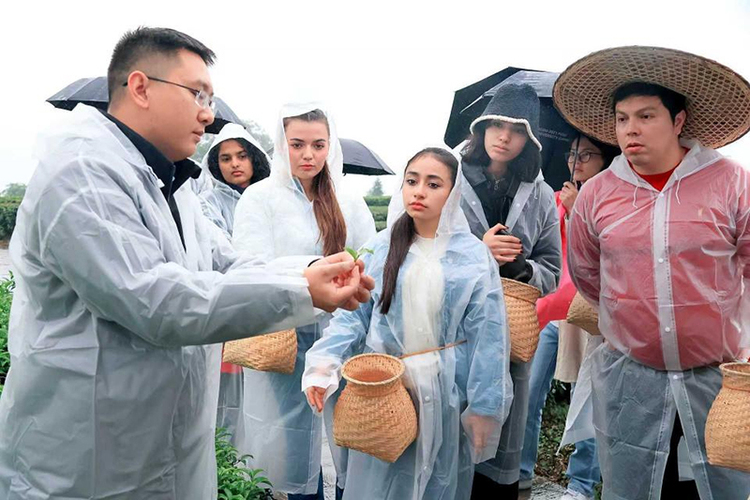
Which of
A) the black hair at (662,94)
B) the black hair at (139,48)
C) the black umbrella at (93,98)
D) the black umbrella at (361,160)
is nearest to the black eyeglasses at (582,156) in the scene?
the black hair at (662,94)

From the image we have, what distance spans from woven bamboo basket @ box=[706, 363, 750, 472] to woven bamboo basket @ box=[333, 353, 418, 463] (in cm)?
106

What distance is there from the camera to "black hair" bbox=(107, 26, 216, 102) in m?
1.70

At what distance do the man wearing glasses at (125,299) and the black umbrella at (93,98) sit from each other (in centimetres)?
339

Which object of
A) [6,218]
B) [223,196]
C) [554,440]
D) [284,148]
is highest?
[284,148]

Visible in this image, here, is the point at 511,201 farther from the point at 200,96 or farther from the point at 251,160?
the point at 251,160

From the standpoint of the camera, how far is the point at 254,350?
2764 millimetres

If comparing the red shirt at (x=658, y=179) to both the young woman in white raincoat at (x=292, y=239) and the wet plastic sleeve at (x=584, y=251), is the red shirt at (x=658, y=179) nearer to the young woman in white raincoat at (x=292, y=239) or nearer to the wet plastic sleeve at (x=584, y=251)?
the wet plastic sleeve at (x=584, y=251)

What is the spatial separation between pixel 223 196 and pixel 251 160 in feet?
1.20

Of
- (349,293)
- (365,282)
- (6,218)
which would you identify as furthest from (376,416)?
(6,218)

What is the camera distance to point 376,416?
7.12 ft

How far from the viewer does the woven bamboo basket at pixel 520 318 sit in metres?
2.70

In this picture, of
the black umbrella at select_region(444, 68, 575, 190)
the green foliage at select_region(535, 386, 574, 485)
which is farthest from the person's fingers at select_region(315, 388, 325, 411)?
the green foliage at select_region(535, 386, 574, 485)

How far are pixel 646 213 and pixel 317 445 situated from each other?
1920 mm

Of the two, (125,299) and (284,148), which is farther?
(284,148)
